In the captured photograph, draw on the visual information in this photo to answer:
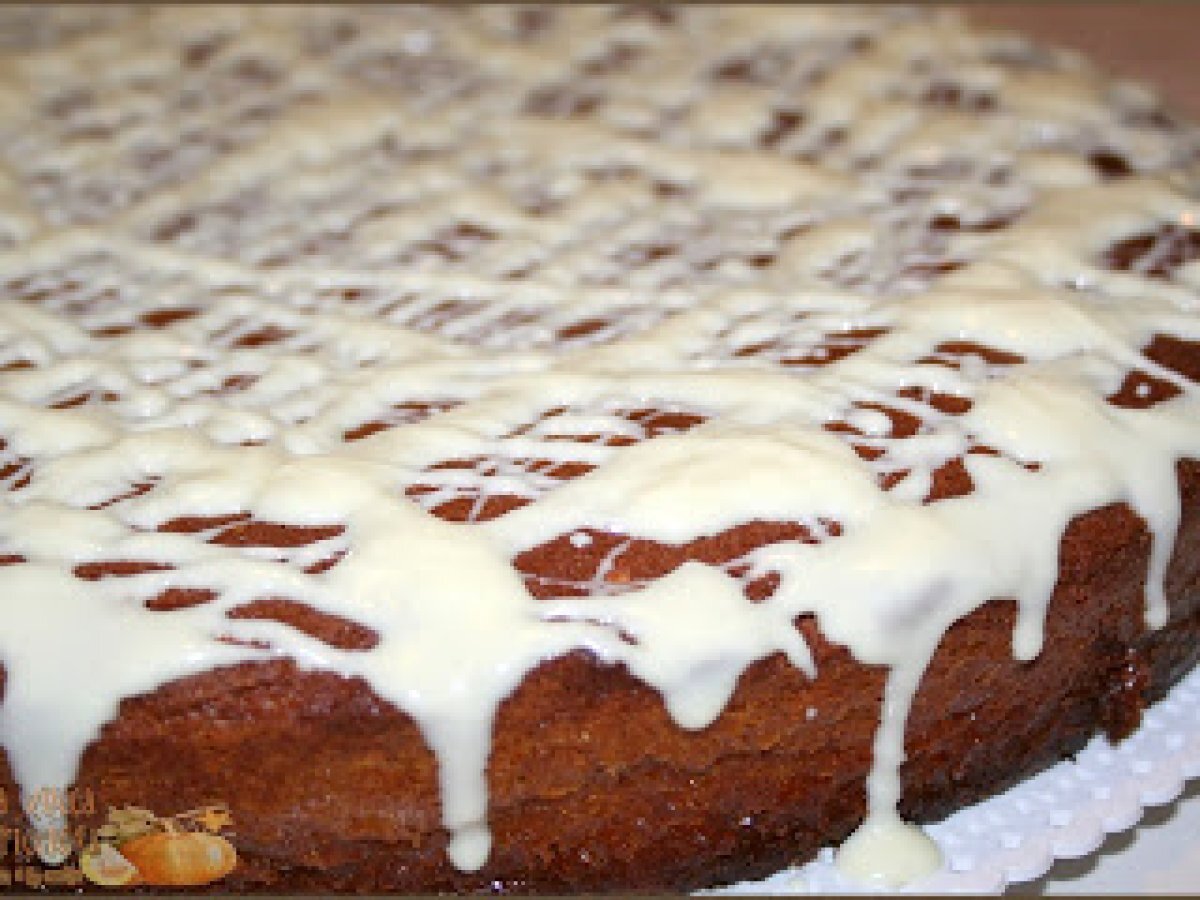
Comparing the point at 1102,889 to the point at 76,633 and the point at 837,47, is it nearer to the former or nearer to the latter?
the point at 76,633

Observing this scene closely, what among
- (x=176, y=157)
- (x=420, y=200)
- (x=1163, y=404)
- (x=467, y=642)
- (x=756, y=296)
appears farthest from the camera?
(x=176, y=157)

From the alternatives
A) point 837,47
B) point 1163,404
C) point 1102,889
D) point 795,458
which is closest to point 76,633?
point 795,458

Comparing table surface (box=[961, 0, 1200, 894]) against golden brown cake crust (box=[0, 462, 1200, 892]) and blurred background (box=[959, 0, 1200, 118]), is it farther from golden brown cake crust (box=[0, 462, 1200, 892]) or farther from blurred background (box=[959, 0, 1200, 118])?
golden brown cake crust (box=[0, 462, 1200, 892])

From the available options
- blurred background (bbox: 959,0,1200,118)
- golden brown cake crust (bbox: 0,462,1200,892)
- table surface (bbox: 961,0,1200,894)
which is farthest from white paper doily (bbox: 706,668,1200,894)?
blurred background (bbox: 959,0,1200,118)

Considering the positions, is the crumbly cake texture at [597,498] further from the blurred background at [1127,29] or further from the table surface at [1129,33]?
the blurred background at [1127,29]

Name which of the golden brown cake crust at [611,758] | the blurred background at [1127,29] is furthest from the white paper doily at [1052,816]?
the blurred background at [1127,29]
